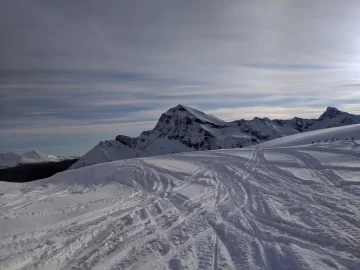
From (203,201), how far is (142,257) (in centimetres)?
423

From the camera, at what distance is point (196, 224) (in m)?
6.97

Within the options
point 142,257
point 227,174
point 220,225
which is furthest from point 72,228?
point 227,174

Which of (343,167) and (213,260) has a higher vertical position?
(343,167)

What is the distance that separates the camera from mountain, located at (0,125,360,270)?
16.5 ft

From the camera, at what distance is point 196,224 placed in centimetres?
697

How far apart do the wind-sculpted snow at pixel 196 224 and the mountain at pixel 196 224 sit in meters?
0.02

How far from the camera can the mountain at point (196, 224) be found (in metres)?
5.04

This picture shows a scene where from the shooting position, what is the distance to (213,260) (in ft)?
16.6

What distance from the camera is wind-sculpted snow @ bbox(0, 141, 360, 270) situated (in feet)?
16.6

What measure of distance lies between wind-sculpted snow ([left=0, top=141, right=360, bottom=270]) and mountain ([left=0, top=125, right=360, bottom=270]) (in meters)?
0.02

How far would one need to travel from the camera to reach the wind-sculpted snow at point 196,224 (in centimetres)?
505

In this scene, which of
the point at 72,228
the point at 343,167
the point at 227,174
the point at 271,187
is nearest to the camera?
the point at 72,228

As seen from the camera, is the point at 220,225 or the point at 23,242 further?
the point at 220,225

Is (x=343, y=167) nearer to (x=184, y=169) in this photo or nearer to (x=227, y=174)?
(x=227, y=174)
